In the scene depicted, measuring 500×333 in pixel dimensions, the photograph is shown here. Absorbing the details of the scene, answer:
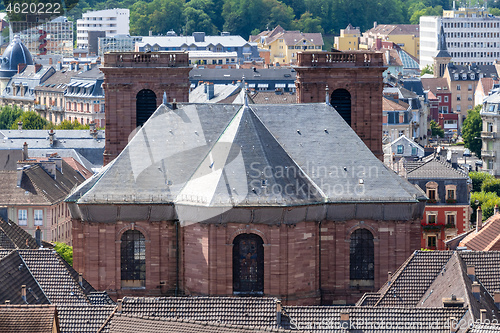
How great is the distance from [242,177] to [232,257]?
4.11 meters

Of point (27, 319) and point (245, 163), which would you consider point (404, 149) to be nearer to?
point (245, 163)

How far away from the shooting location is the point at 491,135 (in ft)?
631

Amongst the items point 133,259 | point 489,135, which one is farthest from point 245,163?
point 489,135

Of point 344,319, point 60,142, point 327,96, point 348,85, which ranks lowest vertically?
point 344,319

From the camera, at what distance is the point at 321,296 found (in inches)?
3260

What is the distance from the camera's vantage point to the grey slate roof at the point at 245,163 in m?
80.2

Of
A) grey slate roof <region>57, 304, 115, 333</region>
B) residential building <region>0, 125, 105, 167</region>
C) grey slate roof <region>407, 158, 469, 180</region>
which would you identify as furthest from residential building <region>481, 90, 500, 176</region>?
grey slate roof <region>57, 304, 115, 333</region>

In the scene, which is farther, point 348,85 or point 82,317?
point 348,85

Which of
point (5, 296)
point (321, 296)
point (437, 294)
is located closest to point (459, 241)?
point (321, 296)

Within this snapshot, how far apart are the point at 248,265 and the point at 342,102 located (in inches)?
669

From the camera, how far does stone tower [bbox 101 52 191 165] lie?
311 feet

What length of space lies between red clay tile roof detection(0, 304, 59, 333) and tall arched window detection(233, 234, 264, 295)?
18415 mm

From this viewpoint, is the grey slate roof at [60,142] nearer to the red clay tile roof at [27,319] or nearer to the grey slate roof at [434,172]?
the grey slate roof at [434,172]

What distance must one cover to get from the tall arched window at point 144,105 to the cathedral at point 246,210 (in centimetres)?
878
